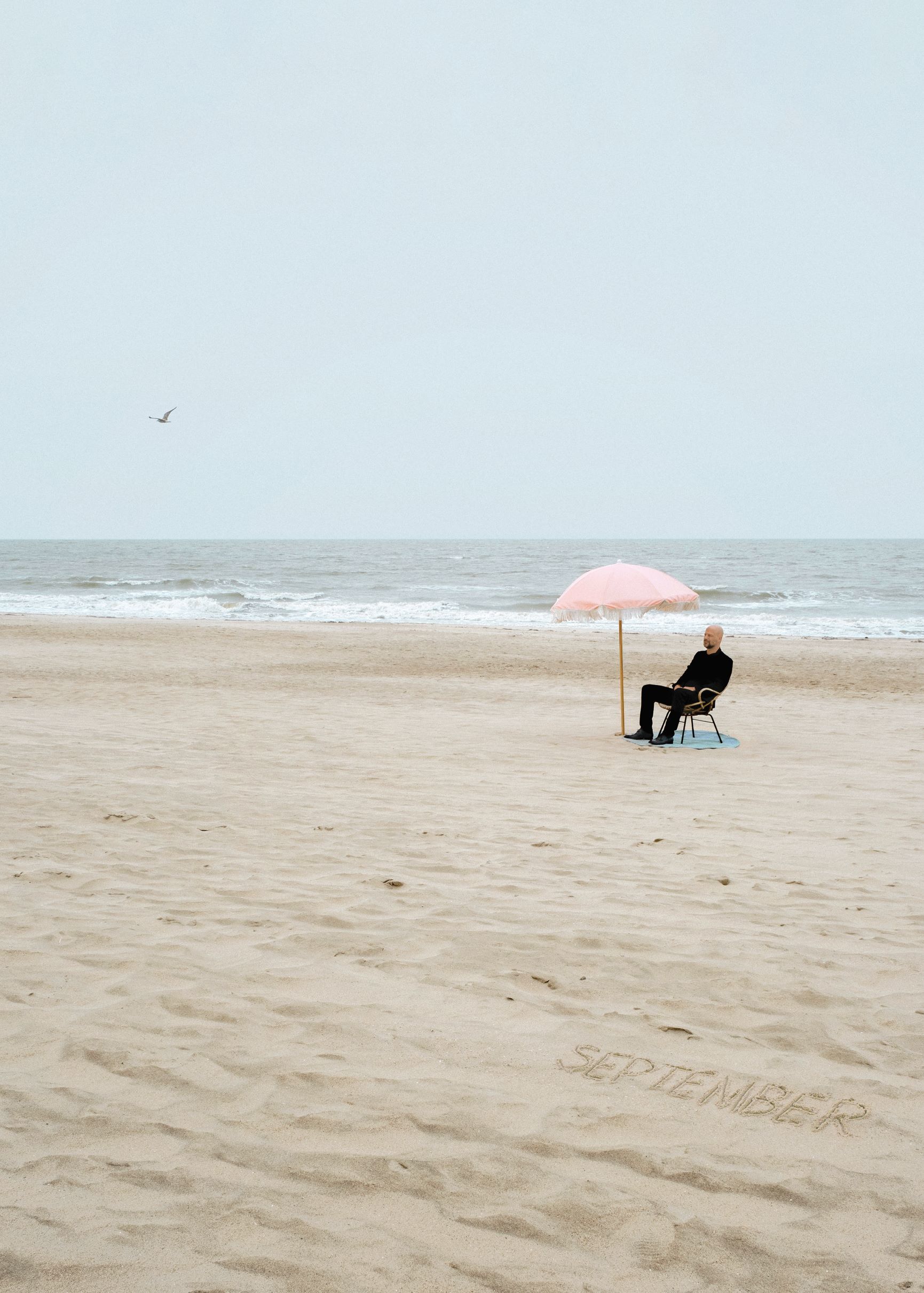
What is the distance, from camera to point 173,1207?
2.23m

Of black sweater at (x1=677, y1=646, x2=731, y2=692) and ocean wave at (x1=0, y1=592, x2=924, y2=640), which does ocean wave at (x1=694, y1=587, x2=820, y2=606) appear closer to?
ocean wave at (x1=0, y1=592, x2=924, y2=640)

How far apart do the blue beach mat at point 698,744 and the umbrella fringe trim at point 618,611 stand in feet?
3.97

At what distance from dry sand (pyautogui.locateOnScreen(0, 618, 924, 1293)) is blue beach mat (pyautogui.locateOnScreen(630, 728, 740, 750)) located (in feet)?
3.73

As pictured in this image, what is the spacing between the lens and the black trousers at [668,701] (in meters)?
8.54

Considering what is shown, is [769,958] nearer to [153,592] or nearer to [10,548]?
[153,592]

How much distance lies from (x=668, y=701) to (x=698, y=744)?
0.49 meters

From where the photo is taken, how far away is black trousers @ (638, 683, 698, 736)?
8.54m

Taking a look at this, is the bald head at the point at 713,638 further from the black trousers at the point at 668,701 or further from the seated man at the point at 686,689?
the black trousers at the point at 668,701

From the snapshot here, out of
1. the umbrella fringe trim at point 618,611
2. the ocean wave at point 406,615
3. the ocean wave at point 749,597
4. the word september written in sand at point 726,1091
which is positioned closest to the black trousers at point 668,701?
the umbrella fringe trim at point 618,611

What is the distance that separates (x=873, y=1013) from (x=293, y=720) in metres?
7.30

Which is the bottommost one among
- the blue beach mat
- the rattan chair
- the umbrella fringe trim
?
the blue beach mat

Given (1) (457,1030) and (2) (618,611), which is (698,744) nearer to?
(2) (618,611)

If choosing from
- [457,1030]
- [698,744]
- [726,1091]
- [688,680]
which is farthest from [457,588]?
[726,1091]

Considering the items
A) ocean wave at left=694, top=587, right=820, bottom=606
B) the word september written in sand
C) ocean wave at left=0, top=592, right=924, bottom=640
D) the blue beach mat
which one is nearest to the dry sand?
the word september written in sand
